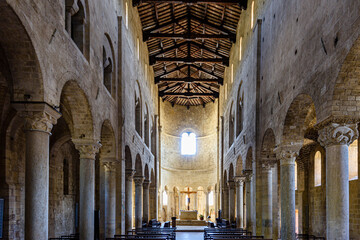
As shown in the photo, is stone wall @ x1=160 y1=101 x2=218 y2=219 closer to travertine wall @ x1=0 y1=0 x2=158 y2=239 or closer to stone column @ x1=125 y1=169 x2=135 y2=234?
travertine wall @ x1=0 y1=0 x2=158 y2=239

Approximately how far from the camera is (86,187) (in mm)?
14242

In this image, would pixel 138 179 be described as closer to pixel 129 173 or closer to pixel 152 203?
pixel 129 173

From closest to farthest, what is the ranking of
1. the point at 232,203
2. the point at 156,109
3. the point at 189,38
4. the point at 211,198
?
the point at 189,38
the point at 232,203
the point at 156,109
the point at 211,198

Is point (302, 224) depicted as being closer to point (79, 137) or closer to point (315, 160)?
point (315, 160)

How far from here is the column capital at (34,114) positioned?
9401 mm

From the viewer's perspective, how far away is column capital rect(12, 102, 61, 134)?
9.40 metres

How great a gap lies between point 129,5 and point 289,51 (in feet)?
40.2

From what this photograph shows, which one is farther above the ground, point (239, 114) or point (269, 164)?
point (239, 114)

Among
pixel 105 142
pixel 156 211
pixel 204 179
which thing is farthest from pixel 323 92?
pixel 204 179

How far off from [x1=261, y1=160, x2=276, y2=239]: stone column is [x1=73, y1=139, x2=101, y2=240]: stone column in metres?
8.57

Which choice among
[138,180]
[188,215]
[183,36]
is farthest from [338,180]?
[188,215]

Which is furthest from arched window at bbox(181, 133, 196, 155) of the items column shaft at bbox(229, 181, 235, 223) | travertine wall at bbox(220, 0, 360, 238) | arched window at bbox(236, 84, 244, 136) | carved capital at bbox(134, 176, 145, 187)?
travertine wall at bbox(220, 0, 360, 238)

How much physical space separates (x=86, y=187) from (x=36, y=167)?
508cm

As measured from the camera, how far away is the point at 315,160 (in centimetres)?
2402
